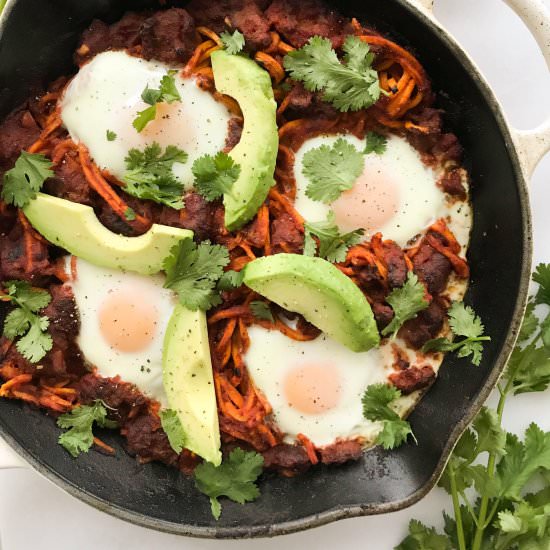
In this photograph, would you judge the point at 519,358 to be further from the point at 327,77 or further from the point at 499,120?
the point at 327,77

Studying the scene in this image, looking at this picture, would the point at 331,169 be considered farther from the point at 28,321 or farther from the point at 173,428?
the point at 28,321

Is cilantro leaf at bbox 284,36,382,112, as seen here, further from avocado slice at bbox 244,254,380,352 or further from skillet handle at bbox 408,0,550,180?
avocado slice at bbox 244,254,380,352

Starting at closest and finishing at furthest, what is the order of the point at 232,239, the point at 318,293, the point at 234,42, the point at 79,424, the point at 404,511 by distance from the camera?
the point at 318,293, the point at 234,42, the point at 232,239, the point at 79,424, the point at 404,511

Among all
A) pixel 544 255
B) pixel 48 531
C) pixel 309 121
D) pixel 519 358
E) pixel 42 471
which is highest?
pixel 309 121

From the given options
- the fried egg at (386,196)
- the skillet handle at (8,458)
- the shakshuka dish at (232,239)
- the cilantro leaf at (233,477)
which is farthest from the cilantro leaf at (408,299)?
the skillet handle at (8,458)

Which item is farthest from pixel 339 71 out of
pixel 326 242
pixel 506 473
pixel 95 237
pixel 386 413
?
pixel 506 473

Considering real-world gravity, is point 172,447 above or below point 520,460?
below

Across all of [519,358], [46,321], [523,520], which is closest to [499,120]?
[519,358]

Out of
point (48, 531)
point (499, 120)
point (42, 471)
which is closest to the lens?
point (499, 120)
